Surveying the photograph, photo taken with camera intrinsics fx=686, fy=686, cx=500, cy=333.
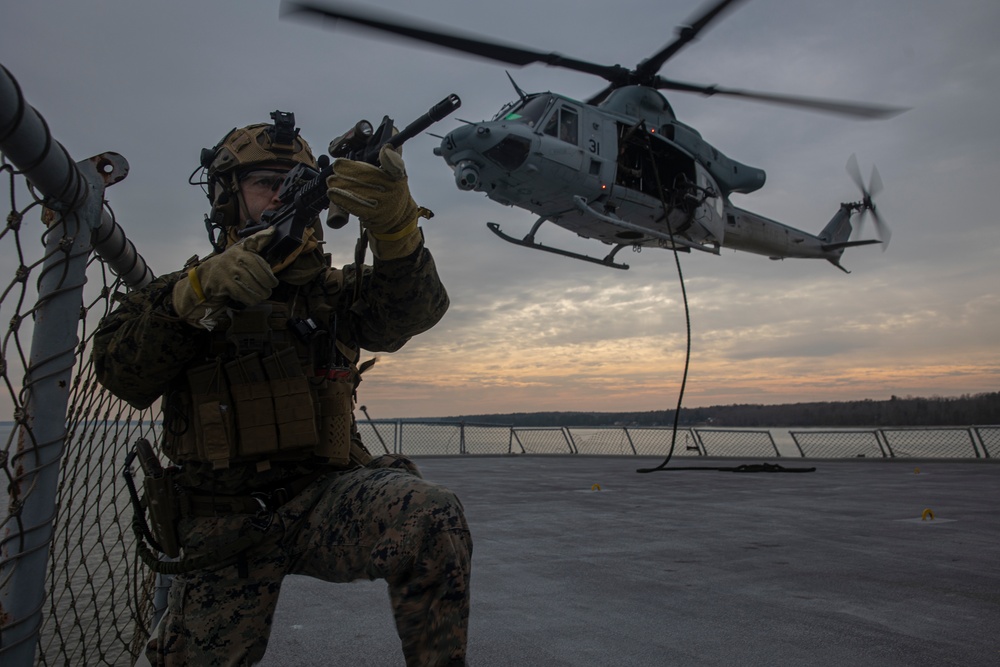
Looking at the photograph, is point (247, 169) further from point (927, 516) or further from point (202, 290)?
point (927, 516)

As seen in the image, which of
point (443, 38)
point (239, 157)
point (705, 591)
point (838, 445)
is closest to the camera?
point (239, 157)

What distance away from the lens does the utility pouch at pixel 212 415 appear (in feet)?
7.07

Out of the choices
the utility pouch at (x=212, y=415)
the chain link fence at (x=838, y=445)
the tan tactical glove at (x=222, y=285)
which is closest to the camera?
the tan tactical glove at (x=222, y=285)

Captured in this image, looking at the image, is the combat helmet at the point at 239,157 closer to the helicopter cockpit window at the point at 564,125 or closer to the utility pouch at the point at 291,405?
the utility pouch at the point at 291,405

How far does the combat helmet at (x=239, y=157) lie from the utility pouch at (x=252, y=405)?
0.65 metres

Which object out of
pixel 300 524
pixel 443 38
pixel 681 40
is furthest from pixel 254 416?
pixel 681 40

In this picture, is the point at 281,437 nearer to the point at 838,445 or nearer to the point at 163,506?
the point at 163,506

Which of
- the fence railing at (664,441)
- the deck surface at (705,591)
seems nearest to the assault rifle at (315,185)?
the deck surface at (705,591)

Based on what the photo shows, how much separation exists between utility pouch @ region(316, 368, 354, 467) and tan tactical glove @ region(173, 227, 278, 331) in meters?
0.46

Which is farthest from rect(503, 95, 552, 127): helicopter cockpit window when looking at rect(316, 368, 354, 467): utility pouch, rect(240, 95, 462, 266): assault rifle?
rect(316, 368, 354, 467): utility pouch

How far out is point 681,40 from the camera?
1110 centimetres

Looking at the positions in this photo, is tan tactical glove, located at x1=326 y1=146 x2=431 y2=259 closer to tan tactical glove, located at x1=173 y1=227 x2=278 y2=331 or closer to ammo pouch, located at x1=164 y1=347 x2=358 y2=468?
tan tactical glove, located at x1=173 y1=227 x2=278 y2=331

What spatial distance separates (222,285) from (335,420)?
61 centimetres

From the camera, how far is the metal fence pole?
1.95 m
